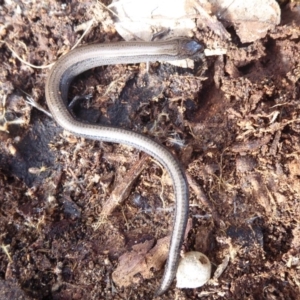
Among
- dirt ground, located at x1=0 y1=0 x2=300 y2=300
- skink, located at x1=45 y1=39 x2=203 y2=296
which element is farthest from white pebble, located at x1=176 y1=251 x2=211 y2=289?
skink, located at x1=45 y1=39 x2=203 y2=296

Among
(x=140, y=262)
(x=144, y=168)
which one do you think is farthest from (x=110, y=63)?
(x=140, y=262)

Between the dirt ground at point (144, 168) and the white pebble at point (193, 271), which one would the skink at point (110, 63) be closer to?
the dirt ground at point (144, 168)

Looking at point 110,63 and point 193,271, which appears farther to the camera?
point 110,63

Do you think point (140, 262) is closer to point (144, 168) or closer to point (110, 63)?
point (144, 168)

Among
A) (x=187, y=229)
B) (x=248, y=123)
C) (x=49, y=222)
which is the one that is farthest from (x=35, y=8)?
(x=187, y=229)

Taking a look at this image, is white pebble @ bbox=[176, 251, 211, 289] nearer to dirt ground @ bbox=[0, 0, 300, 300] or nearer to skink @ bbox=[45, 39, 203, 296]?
dirt ground @ bbox=[0, 0, 300, 300]

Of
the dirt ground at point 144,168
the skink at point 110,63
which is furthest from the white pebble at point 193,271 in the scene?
the skink at point 110,63
